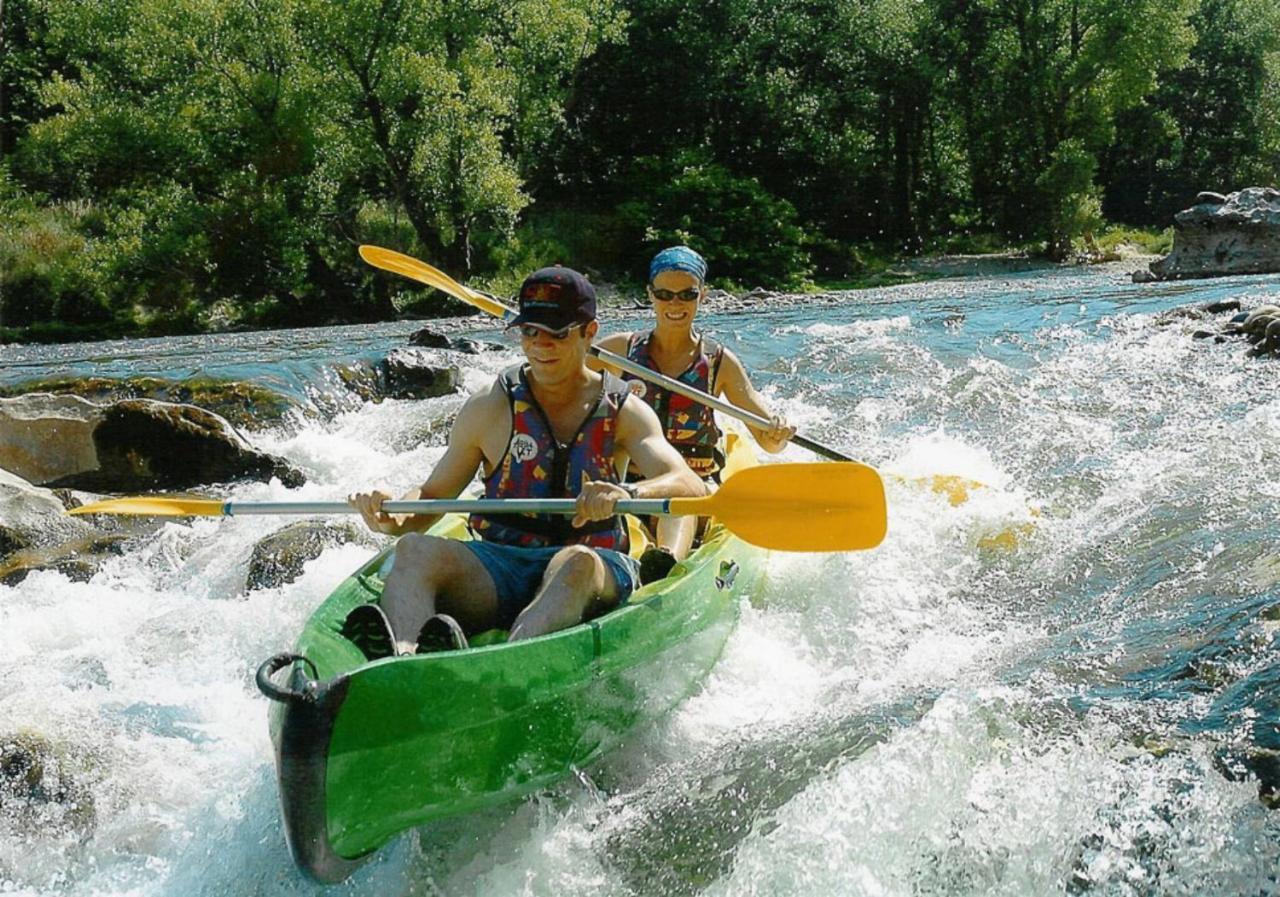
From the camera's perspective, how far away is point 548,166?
24.7 metres

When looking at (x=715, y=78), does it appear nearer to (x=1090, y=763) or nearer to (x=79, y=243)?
(x=79, y=243)

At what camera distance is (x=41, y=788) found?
3.35 meters

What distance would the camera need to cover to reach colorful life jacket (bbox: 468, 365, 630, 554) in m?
3.38

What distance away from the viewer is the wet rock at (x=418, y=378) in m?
9.08

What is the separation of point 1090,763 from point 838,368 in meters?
7.31

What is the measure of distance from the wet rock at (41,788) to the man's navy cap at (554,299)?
1.75 metres

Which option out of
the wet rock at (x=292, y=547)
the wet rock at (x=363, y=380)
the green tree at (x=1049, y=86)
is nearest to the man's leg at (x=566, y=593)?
the wet rock at (x=292, y=547)

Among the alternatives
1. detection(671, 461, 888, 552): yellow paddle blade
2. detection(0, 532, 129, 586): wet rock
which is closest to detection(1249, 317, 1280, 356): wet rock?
detection(671, 461, 888, 552): yellow paddle blade

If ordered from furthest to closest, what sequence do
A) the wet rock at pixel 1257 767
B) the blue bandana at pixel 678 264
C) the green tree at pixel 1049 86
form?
1. the green tree at pixel 1049 86
2. the blue bandana at pixel 678 264
3. the wet rock at pixel 1257 767

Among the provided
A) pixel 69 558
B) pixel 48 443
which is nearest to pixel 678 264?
pixel 69 558

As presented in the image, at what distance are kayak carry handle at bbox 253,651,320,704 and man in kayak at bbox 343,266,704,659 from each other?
298 mm

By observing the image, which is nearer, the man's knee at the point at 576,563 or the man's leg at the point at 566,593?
the man's leg at the point at 566,593

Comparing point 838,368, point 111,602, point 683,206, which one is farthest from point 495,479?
point 683,206

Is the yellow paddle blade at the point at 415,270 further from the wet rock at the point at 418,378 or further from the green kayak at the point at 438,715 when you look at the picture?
the green kayak at the point at 438,715
